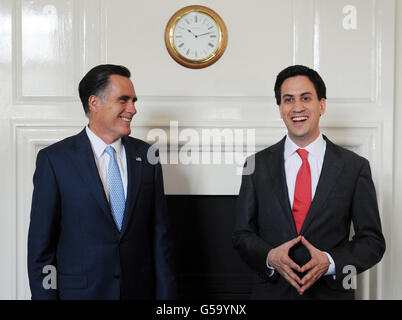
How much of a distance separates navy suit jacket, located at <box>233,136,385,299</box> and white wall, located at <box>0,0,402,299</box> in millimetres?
869

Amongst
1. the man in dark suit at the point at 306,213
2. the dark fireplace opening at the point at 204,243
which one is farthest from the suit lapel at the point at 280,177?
the dark fireplace opening at the point at 204,243

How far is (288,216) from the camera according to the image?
2.27 m

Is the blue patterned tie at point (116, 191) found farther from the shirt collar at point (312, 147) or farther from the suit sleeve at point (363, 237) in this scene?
the suit sleeve at point (363, 237)

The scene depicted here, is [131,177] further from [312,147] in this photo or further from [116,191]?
[312,147]

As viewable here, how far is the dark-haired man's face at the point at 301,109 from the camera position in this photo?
236 cm

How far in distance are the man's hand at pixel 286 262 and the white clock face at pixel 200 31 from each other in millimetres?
1391

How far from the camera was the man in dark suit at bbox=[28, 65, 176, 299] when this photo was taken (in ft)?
7.28

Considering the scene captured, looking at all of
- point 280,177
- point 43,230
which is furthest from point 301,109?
point 43,230

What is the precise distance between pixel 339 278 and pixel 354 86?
139cm

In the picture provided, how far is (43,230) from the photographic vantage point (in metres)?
2.19

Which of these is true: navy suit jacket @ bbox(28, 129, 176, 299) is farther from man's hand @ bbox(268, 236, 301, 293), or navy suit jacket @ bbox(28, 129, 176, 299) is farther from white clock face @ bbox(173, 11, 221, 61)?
white clock face @ bbox(173, 11, 221, 61)

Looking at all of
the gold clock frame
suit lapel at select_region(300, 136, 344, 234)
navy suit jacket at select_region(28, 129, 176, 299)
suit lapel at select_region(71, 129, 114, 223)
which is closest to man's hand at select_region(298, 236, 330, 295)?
suit lapel at select_region(300, 136, 344, 234)
